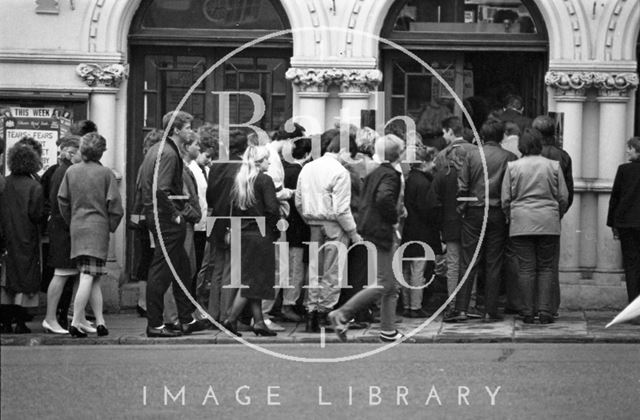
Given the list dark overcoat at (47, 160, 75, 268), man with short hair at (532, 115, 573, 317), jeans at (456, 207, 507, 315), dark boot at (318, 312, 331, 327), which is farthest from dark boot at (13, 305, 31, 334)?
man with short hair at (532, 115, 573, 317)

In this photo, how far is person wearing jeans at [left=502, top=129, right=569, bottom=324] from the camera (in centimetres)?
1516

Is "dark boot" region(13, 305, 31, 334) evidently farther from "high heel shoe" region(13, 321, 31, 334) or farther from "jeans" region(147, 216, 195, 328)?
"jeans" region(147, 216, 195, 328)

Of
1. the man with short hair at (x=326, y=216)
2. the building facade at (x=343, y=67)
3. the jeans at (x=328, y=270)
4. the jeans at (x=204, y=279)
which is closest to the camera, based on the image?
the man with short hair at (x=326, y=216)

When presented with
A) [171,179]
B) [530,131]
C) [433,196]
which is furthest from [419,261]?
[171,179]

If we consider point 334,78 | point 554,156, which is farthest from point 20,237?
point 554,156

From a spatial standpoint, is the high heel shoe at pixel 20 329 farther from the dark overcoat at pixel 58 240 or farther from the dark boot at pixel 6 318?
the dark overcoat at pixel 58 240

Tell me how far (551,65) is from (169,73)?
14.1 ft

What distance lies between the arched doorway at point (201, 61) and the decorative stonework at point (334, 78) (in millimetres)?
511

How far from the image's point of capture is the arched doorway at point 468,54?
56.3 feet

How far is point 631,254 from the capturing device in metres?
15.6

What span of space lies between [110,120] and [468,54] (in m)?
4.11

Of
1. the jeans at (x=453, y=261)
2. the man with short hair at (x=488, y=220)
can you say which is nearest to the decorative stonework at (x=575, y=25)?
the man with short hair at (x=488, y=220)

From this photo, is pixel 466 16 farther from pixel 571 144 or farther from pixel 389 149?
pixel 389 149

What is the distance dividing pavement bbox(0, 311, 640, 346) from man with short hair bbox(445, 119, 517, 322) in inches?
11.6
